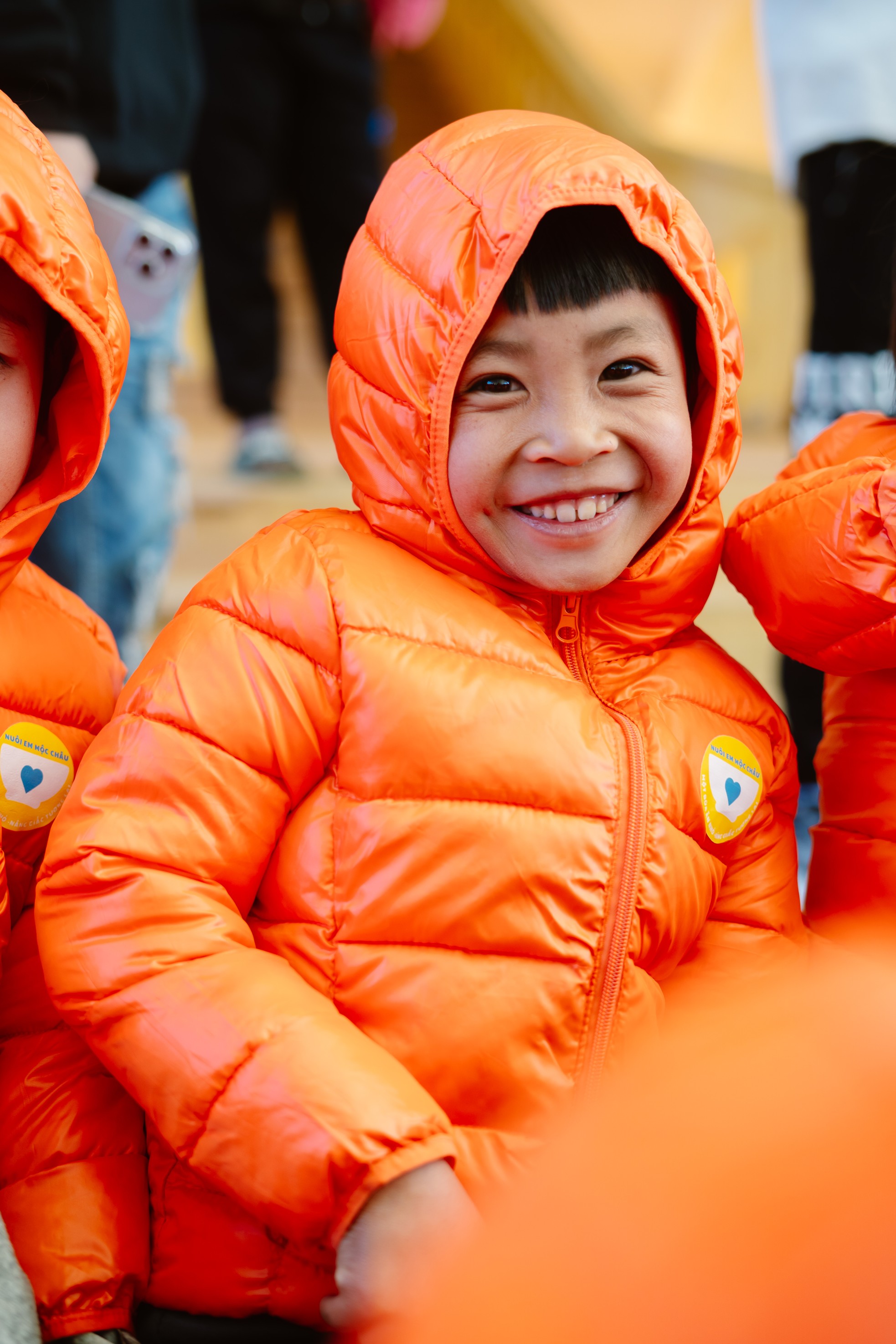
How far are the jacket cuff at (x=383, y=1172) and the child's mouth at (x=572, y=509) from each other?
41 cm

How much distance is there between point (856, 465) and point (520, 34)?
419cm

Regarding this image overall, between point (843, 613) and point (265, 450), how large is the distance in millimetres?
1820

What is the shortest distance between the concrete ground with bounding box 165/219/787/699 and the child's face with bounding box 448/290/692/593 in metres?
0.70

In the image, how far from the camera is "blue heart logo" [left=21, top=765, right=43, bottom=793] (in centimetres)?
85

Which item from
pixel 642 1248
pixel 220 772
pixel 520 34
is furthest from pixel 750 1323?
pixel 520 34

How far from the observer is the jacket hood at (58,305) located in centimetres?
82

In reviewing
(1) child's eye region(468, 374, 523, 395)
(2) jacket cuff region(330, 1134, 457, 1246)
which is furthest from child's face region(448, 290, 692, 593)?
(2) jacket cuff region(330, 1134, 457, 1246)

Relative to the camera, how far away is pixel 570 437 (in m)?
0.82

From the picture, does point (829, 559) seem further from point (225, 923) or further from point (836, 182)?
point (836, 182)

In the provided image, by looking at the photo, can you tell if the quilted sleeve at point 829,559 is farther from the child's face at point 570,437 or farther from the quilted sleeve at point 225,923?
the quilted sleeve at point 225,923

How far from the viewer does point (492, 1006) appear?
79cm

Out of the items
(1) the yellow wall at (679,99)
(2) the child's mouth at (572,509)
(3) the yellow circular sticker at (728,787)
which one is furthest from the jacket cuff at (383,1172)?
(1) the yellow wall at (679,99)

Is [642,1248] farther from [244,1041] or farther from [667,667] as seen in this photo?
[667,667]

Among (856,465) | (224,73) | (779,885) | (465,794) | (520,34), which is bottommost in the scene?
(779,885)
